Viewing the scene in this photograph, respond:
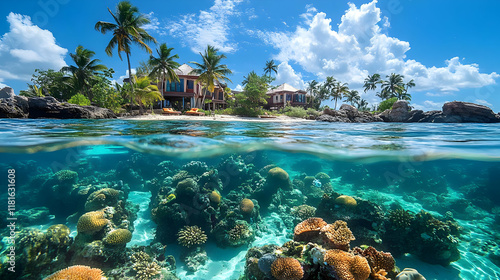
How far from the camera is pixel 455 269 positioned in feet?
21.1

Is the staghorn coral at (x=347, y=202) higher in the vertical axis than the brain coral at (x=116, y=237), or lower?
higher

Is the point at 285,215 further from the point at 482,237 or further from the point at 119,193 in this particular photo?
the point at 482,237

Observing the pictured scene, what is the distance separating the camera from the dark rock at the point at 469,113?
65.0 ft

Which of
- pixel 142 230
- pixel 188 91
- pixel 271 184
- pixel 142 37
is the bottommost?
pixel 142 230

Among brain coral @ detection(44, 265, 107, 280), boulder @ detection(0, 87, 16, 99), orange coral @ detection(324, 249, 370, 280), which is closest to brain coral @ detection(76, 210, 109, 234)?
brain coral @ detection(44, 265, 107, 280)

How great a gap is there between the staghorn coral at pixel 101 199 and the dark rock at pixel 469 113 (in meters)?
27.9

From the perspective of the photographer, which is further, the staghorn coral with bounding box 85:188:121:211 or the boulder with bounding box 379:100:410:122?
the boulder with bounding box 379:100:410:122

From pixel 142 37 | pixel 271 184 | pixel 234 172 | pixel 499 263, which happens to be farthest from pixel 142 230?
pixel 142 37

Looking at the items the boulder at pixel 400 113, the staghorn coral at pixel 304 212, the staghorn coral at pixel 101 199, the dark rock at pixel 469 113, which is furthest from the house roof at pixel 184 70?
the dark rock at pixel 469 113

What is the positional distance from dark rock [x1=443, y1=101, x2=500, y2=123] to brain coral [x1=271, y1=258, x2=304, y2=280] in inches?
987

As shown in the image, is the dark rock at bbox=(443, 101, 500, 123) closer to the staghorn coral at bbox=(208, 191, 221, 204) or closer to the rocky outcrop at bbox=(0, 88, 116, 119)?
the staghorn coral at bbox=(208, 191, 221, 204)

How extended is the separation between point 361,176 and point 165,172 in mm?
13447

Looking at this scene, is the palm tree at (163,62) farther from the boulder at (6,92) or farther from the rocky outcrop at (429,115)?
the rocky outcrop at (429,115)

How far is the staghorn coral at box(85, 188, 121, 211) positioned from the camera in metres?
7.69
